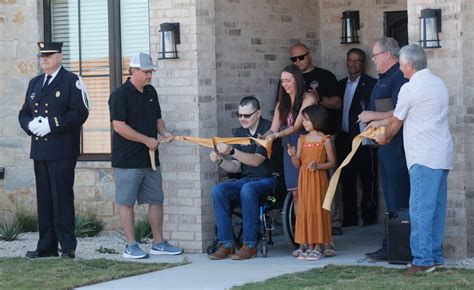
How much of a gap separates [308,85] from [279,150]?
136 cm

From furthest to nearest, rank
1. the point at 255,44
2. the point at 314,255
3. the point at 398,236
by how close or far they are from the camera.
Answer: the point at 255,44 → the point at 314,255 → the point at 398,236

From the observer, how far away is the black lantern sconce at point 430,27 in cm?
1084

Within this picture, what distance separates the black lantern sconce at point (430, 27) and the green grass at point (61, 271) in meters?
3.29

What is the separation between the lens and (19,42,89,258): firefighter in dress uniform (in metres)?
11.7

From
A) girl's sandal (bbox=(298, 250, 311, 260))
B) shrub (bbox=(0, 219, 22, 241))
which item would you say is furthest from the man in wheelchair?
shrub (bbox=(0, 219, 22, 241))

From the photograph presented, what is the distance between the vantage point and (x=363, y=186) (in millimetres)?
13984

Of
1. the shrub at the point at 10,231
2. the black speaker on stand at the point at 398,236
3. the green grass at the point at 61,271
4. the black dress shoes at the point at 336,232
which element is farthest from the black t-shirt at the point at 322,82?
the shrub at the point at 10,231

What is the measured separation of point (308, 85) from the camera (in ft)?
43.9

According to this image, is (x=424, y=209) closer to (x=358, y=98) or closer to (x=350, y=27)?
(x=358, y=98)

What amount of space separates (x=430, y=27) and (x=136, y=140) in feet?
10.4

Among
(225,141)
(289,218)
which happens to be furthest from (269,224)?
(225,141)

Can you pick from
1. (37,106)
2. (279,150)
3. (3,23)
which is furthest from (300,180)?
(3,23)

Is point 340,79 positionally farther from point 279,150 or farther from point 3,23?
point 3,23

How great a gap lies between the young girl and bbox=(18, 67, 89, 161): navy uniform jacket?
229 centimetres
